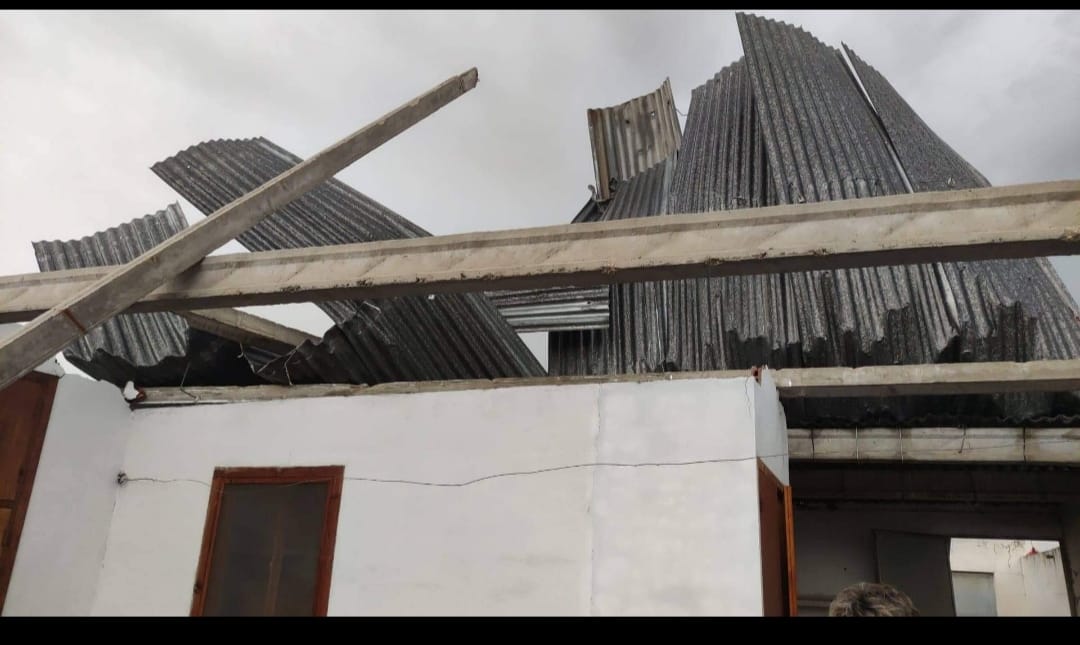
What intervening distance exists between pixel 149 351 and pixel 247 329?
716 mm

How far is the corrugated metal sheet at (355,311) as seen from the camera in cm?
447

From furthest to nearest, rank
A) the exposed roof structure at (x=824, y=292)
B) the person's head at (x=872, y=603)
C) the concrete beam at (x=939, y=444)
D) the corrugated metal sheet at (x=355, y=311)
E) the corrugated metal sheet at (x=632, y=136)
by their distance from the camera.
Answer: the corrugated metal sheet at (x=632, y=136) < the concrete beam at (x=939, y=444) < the corrugated metal sheet at (x=355, y=311) < the exposed roof structure at (x=824, y=292) < the person's head at (x=872, y=603)

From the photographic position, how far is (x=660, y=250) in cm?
304

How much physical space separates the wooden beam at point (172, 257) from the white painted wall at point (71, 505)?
4.14 feet

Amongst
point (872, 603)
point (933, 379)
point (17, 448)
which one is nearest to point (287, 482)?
point (17, 448)

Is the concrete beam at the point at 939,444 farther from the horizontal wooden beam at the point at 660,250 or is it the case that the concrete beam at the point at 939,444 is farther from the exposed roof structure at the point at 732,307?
the horizontal wooden beam at the point at 660,250

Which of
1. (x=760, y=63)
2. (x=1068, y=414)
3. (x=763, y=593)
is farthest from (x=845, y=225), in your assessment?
(x=760, y=63)

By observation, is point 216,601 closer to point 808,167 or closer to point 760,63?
point 808,167

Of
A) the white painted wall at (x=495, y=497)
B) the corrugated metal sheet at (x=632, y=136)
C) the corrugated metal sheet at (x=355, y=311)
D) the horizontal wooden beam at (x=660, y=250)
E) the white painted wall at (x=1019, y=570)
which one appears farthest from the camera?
the white painted wall at (x=1019, y=570)

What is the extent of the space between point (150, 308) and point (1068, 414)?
16.2 ft

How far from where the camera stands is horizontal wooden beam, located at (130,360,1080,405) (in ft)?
12.2

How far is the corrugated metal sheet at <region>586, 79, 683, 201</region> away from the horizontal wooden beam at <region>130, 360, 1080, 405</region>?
5.10 metres

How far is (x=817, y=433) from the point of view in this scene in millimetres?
4969

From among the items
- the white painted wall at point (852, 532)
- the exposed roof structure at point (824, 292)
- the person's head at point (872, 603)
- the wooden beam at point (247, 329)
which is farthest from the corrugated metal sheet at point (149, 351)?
the white painted wall at point (852, 532)
